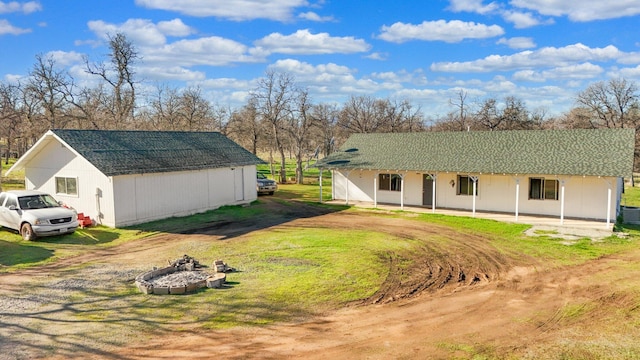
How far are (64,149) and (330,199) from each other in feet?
51.6

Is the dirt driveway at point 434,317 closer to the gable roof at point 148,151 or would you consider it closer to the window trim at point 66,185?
the gable roof at point 148,151

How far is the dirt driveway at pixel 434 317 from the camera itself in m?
8.35

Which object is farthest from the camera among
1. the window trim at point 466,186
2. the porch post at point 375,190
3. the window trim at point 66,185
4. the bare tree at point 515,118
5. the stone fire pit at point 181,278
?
the bare tree at point 515,118

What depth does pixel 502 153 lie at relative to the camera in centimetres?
2416

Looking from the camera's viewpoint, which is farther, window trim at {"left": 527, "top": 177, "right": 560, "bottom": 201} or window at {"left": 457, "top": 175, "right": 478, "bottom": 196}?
window at {"left": 457, "top": 175, "right": 478, "bottom": 196}

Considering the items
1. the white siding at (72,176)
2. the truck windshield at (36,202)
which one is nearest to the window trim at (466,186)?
the white siding at (72,176)

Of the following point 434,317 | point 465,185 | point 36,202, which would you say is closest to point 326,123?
point 465,185

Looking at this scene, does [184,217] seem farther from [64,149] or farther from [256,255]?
[256,255]

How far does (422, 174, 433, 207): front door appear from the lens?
87.1ft

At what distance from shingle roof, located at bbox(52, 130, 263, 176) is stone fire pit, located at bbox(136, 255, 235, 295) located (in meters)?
8.43

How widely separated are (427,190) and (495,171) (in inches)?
191

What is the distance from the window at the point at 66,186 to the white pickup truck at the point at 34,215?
213 cm

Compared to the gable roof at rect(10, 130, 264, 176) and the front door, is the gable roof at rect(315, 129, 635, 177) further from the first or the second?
the gable roof at rect(10, 130, 264, 176)

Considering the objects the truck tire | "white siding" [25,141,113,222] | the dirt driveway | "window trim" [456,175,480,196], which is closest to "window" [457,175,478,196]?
"window trim" [456,175,480,196]
